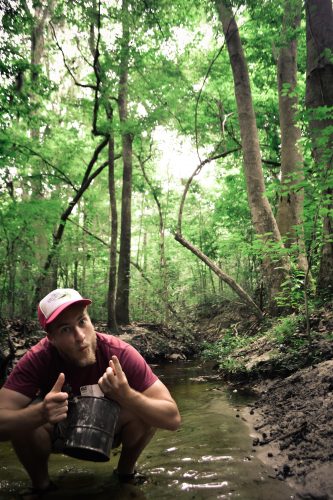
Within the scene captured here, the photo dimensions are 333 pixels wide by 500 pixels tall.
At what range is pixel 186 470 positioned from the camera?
264 cm

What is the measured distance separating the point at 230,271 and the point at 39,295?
34.1 ft

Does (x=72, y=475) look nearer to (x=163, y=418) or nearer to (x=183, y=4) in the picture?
(x=163, y=418)

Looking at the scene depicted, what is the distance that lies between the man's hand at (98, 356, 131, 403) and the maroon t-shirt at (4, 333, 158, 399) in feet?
0.94

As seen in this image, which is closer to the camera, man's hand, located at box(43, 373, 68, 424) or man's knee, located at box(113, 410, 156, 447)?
man's hand, located at box(43, 373, 68, 424)

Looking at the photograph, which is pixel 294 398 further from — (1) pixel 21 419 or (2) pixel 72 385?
(1) pixel 21 419

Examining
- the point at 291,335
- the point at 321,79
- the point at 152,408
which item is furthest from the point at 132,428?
the point at 321,79

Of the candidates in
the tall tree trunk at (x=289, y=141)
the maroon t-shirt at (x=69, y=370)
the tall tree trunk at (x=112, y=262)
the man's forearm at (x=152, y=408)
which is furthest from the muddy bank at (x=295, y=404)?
the tall tree trunk at (x=112, y=262)

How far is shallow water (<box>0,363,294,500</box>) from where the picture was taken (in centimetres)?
228

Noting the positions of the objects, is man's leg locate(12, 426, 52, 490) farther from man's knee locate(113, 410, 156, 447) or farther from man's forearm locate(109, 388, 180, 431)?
man's forearm locate(109, 388, 180, 431)

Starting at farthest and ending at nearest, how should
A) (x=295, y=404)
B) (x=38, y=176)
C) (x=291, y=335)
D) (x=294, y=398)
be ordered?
1. (x=38, y=176)
2. (x=291, y=335)
3. (x=294, y=398)
4. (x=295, y=404)

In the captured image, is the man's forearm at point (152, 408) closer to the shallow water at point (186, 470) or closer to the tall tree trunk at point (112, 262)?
the shallow water at point (186, 470)

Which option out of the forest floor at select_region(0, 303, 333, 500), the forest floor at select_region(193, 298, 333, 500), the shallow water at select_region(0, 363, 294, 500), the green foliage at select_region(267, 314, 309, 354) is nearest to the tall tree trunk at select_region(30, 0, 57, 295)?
the forest floor at select_region(0, 303, 333, 500)

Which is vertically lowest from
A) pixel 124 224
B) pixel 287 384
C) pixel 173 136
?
pixel 287 384

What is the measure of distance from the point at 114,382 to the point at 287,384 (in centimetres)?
304
